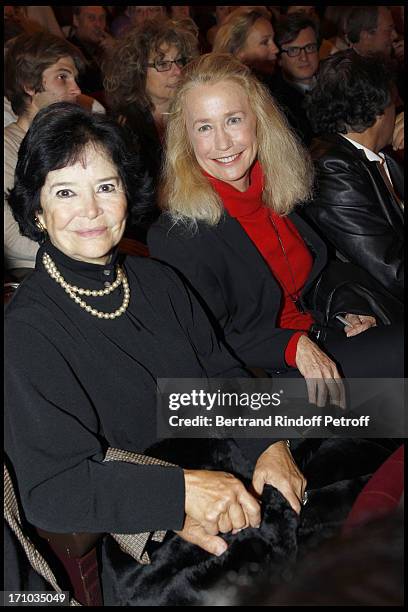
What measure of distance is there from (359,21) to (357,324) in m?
2.87

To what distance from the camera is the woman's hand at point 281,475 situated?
1.55 metres

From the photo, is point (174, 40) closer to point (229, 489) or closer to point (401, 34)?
point (229, 489)

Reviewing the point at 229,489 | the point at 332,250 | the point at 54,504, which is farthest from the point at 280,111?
the point at 54,504

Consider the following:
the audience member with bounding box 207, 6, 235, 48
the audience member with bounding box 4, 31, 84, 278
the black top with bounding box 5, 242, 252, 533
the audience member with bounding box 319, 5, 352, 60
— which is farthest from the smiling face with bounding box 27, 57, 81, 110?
the audience member with bounding box 207, 6, 235, 48

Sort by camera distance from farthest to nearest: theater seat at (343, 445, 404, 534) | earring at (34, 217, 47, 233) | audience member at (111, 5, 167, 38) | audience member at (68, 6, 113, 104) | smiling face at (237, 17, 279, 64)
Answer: audience member at (68, 6, 113, 104), audience member at (111, 5, 167, 38), smiling face at (237, 17, 279, 64), earring at (34, 217, 47, 233), theater seat at (343, 445, 404, 534)

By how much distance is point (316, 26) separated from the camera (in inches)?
168

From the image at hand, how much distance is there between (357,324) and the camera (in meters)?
2.27

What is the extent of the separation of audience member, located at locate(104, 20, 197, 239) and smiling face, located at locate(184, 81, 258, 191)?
110 centimetres

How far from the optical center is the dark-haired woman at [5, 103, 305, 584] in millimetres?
1394

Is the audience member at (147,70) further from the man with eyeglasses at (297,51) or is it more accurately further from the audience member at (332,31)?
the audience member at (332,31)

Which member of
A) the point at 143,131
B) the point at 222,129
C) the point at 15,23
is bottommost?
the point at 143,131

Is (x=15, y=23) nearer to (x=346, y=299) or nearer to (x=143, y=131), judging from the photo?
(x=143, y=131)

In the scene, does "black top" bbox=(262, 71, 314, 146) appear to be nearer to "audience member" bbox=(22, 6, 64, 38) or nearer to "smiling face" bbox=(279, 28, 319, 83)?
"smiling face" bbox=(279, 28, 319, 83)

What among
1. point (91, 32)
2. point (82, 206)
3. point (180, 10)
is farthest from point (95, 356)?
point (180, 10)
